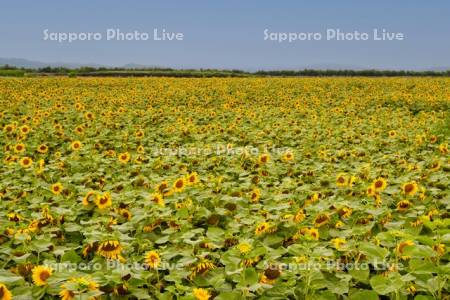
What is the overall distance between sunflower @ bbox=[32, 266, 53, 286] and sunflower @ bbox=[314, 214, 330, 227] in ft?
5.19

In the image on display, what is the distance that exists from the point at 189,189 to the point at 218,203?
14.0 inches

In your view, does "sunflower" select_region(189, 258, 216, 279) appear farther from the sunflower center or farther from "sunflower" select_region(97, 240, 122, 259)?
the sunflower center

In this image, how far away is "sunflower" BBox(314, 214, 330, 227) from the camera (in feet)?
10.1

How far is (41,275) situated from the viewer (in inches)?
87.4

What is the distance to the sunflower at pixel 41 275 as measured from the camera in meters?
2.20

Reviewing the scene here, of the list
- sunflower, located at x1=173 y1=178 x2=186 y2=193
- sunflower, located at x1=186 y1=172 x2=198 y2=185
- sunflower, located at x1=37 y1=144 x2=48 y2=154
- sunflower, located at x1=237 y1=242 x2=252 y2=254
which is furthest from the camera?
sunflower, located at x1=37 y1=144 x2=48 y2=154

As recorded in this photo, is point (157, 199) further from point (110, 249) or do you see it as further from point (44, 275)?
point (44, 275)

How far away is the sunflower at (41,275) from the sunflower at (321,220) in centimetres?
158

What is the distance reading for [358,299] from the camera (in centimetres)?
208

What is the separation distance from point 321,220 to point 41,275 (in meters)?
1.66

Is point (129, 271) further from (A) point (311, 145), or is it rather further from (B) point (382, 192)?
(A) point (311, 145)

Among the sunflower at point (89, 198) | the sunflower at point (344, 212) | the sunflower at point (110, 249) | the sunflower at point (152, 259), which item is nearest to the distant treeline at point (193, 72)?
the sunflower at point (89, 198)

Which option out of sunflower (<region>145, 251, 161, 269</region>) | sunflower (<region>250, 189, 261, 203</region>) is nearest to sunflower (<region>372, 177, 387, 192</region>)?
sunflower (<region>250, 189, 261, 203</region>)

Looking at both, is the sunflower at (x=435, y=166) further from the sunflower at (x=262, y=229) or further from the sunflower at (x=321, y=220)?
the sunflower at (x=262, y=229)
